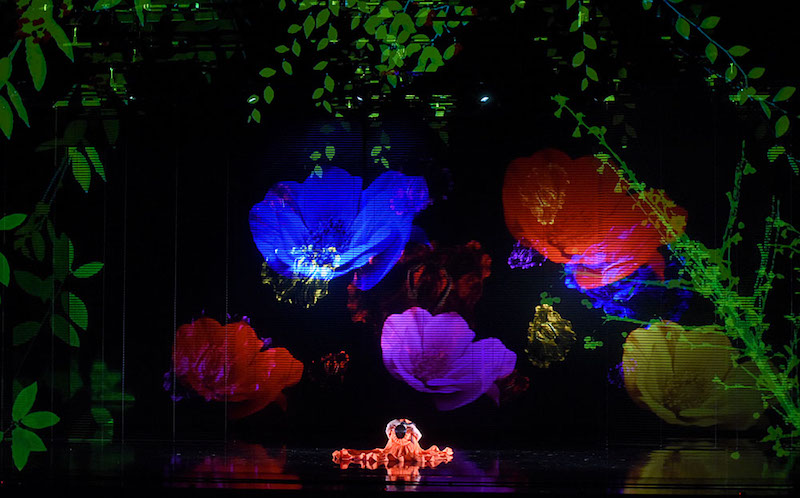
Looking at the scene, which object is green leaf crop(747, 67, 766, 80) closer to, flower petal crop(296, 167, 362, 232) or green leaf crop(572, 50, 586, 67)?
green leaf crop(572, 50, 586, 67)

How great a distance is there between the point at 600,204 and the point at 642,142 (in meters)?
0.45

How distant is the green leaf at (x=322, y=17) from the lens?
426cm

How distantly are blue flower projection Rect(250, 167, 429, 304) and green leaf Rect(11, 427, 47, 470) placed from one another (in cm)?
159

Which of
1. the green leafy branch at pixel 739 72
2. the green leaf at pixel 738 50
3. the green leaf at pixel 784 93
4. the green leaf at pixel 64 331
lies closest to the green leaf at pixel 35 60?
the green leaf at pixel 64 331

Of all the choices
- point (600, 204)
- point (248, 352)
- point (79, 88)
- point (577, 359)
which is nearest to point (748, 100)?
point (600, 204)

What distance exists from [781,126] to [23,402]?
4.87m

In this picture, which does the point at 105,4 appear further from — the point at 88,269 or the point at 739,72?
the point at 739,72

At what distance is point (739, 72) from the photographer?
430 cm

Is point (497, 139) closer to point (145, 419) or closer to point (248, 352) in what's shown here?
point (248, 352)

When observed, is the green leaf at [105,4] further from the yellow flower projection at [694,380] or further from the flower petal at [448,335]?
the yellow flower projection at [694,380]

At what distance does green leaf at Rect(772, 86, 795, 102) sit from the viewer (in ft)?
13.6

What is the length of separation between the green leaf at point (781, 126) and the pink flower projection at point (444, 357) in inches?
80.4

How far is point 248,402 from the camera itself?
4.61m

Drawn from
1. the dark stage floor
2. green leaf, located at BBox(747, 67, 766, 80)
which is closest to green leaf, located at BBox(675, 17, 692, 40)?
green leaf, located at BBox(747, 67, 766, 80)
